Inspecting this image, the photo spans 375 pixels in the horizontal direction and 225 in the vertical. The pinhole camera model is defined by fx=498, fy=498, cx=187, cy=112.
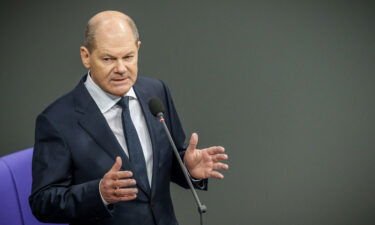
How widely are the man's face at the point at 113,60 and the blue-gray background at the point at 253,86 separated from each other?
74 centimetres

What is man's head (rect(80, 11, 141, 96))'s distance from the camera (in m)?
1.50

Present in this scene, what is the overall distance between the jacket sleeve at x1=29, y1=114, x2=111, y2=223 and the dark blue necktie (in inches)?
7.0

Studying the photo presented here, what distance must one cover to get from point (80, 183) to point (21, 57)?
86 cm

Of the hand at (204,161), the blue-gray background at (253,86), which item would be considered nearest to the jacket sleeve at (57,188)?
the hand at (204,161)

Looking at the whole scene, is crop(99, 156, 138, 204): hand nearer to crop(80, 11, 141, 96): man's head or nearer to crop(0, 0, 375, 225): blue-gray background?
crop(80, 11, 141, 96): man's head

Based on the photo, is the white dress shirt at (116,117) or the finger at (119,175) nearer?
the finger at (119,175)

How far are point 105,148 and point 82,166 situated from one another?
90mm

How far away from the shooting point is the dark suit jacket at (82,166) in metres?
1.47

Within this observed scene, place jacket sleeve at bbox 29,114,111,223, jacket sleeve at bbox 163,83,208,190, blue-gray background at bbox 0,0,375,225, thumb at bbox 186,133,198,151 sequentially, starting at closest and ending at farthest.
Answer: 1. jacket sleeve at bbox 29,114,111,223
2. thumb at bbox 186,133,198,151
3. jacket sleeve at bbox 163,83,208,190
4. blue-gray background at bbox 0,0,375,225

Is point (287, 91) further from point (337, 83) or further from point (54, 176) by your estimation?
point (54, 176)

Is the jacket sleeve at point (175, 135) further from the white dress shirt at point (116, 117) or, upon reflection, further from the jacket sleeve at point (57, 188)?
the jacket sleeve at point (57, 188)

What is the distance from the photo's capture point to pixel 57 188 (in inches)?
58.8

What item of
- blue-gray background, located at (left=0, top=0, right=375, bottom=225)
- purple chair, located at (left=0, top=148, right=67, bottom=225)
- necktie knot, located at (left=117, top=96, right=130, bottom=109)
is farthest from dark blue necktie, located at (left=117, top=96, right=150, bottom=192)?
blue-gray background, located at (left=0, top=0, right=375, bottom=225)

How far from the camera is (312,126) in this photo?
2672 millimetres
